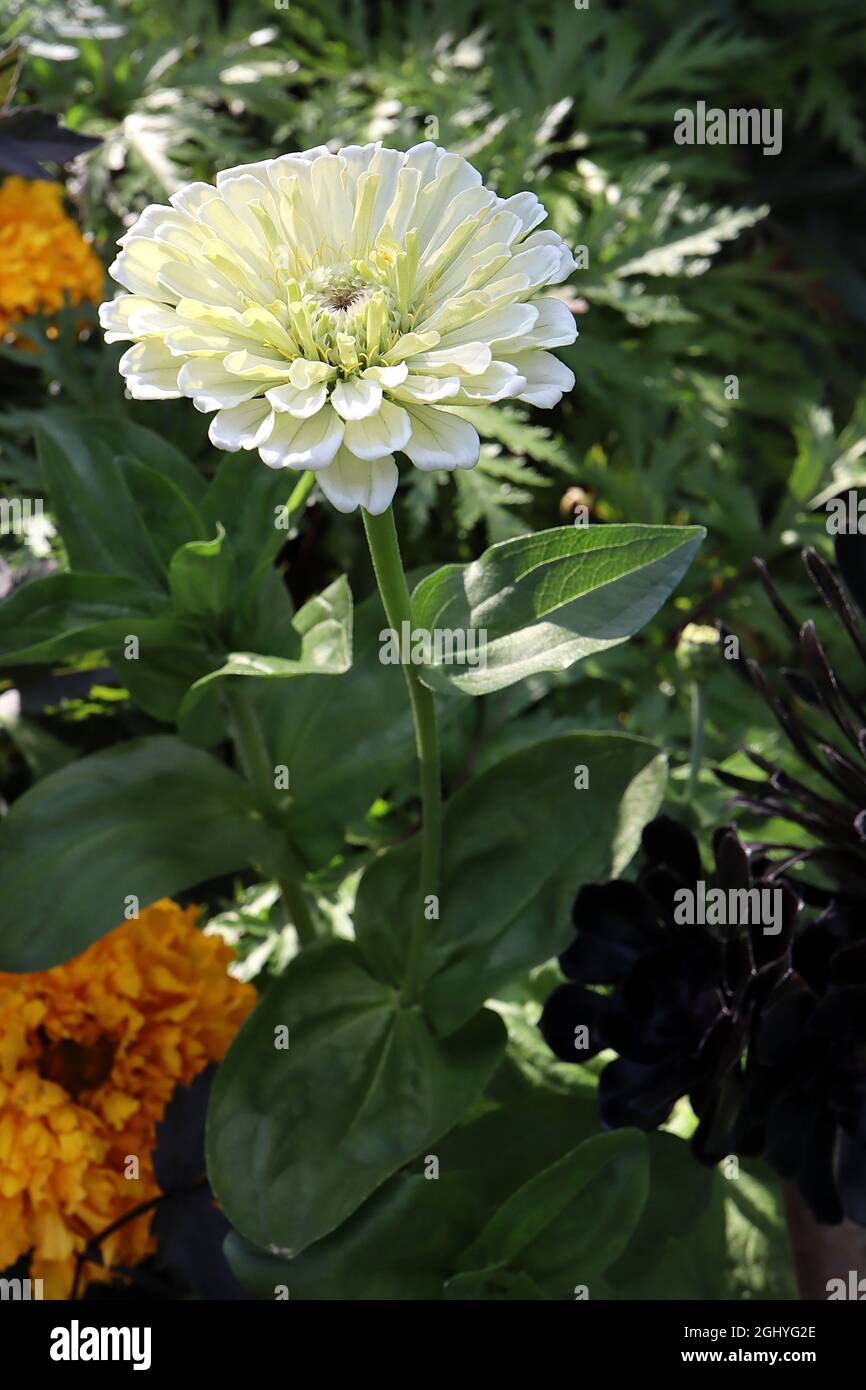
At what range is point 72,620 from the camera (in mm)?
466

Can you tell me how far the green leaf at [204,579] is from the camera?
18.1 inches

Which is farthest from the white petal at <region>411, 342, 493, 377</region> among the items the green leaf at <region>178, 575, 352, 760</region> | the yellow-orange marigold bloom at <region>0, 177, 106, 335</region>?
the yellow-orange marigold bloom at <region>0, 177, 106, 335</region>

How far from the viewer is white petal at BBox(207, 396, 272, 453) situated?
0.33 meters

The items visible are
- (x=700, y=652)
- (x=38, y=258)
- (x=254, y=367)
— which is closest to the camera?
(x=254, y=367)

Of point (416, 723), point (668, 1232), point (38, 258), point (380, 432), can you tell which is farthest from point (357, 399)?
point (38, 258)

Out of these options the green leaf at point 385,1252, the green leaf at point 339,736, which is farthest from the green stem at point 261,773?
the green leaf at point 385,1252

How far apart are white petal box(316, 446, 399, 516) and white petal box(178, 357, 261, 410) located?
0.09 ft

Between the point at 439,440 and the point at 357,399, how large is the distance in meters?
0.03

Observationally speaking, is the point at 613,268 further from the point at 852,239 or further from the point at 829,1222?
the point at 829,1222

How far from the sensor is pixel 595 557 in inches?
15.0

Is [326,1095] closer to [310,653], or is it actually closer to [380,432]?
[310,653]

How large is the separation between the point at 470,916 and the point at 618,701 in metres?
0.29

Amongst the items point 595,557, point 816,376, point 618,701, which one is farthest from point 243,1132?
point 816,376

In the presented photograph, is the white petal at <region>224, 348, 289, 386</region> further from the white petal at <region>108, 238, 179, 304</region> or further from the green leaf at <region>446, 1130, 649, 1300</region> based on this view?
the green leaf at <region>446, 1130, 649, 1300</region>
